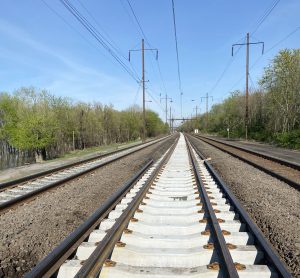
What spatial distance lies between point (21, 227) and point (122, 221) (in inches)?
75.2

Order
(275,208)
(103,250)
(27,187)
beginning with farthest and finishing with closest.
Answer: (27,187)
(275,208)
(103,250)

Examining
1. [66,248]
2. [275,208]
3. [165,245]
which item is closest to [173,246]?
[165,245]

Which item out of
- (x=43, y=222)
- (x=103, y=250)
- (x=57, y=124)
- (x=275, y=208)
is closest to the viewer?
(x=103, y=250)

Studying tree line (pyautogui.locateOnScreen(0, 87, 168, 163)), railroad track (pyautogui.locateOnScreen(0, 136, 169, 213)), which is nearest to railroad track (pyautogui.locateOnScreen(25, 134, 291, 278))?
railroad track (pyautogui.locateOnScreen(0, 136, 169, 213))

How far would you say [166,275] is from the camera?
3.68 meters

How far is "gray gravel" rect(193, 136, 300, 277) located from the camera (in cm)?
470

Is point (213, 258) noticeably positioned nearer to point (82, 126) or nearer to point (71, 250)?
point (71, 250)

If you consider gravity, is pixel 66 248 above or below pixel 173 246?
above

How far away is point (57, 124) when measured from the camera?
53906 millimetres

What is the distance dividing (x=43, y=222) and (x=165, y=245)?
2.65m

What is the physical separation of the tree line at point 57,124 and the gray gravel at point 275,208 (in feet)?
141

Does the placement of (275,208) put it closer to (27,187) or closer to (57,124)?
(27,187)

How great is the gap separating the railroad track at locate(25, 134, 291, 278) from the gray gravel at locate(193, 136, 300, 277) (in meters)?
0.38

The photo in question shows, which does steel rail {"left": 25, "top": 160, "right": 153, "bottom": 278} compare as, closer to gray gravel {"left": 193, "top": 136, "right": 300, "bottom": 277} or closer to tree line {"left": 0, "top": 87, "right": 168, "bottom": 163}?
gray gravel {"left": 193, "top": 136, "right": 300, "bottom": 277}
